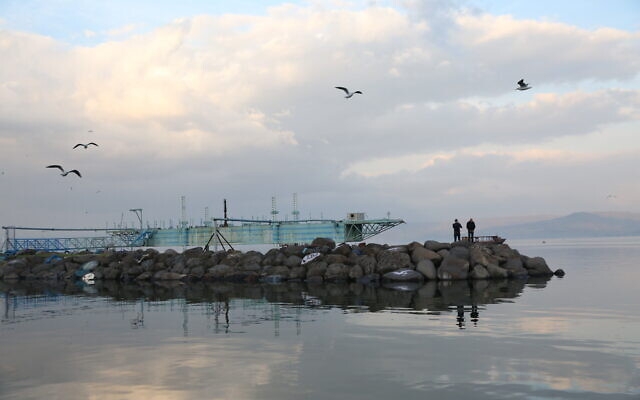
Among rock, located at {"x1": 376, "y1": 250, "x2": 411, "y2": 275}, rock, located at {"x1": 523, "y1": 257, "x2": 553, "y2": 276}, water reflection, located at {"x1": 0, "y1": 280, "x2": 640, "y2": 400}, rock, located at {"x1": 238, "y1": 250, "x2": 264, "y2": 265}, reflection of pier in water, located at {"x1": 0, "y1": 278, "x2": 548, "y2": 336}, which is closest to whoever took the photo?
water reflection, located at {"x1": 0, "y1": 280, "x2": 640, "y2": 400}

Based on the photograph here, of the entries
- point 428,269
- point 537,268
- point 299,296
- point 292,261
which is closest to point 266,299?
point 299,296

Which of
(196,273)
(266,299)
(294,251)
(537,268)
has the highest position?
(294,251)

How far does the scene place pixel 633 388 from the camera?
10680 mm

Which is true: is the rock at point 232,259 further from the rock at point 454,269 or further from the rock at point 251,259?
the rock at point 454,269

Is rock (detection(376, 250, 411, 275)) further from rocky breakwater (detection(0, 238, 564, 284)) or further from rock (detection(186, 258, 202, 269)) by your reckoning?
rock (detection(186, 258, 202, 269))

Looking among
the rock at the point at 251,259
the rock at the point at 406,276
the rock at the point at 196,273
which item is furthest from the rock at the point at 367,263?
the rock at the point at 196,273

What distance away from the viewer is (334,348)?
49.6 feet

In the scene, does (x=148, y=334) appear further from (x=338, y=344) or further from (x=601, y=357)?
(x=601, y=357)

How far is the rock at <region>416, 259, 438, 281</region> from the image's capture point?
3634 centimetres

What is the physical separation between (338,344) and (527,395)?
20.4ft

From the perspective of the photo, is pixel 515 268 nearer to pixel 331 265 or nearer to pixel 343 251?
pixel 343 251

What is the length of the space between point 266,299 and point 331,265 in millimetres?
10687

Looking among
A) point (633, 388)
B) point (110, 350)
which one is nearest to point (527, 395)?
point (633, 388)

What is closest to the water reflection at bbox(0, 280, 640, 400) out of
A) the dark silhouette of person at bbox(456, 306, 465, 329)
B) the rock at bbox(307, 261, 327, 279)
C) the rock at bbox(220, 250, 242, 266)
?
the dark silhouette of person at bbox(456, 306, 465, 329)
